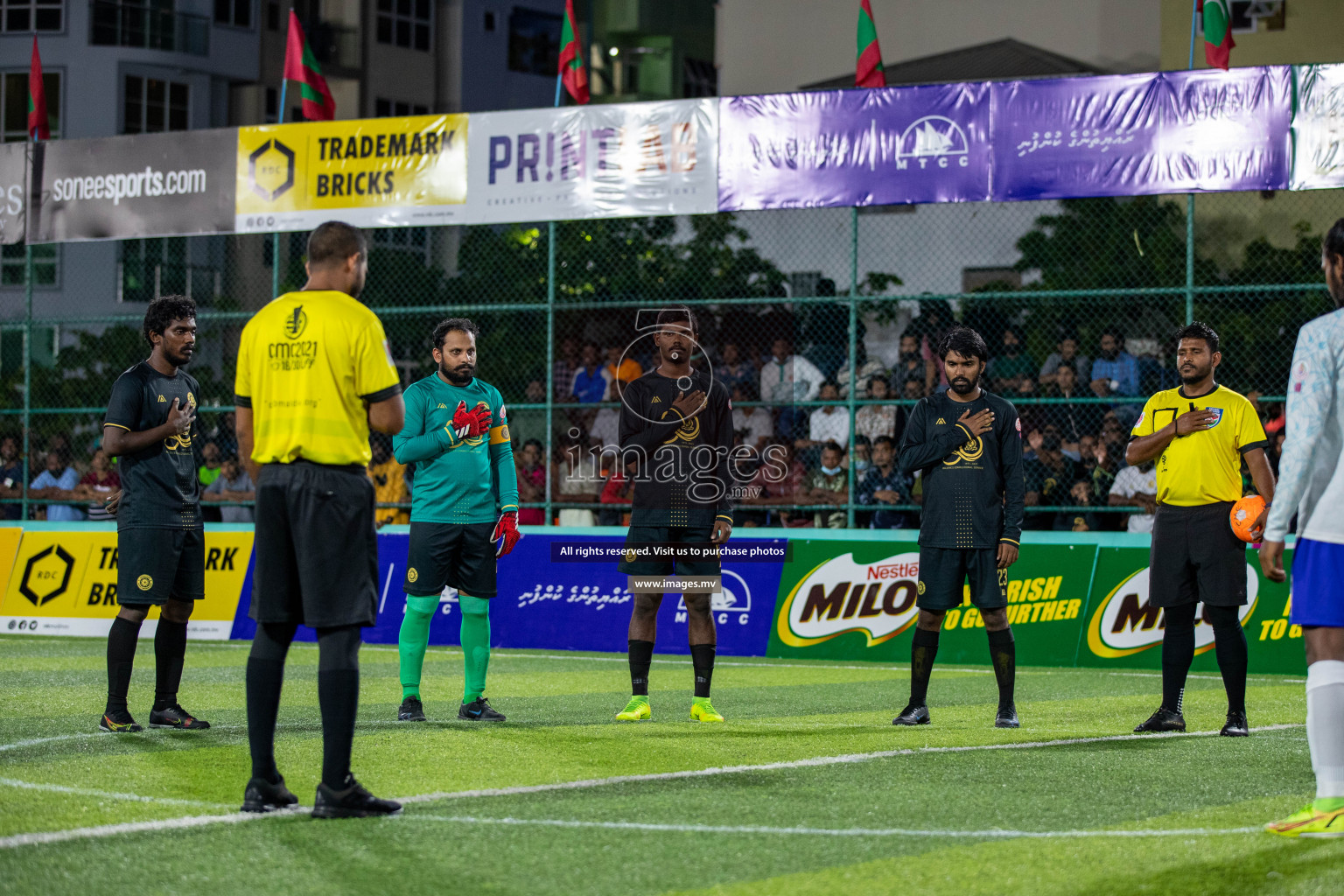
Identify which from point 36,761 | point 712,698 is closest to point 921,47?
point 712,698

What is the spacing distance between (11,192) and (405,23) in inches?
1158

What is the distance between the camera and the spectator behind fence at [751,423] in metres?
14.8

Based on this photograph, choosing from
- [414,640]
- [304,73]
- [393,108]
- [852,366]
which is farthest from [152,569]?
[393,108]

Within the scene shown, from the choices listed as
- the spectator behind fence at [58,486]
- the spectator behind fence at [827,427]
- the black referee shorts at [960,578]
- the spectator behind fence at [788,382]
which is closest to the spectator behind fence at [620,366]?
the spectator behind fence at [788,382]

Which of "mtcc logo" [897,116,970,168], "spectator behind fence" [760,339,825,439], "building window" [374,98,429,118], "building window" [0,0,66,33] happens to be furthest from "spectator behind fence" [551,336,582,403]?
"building window" [0,0,66,33]

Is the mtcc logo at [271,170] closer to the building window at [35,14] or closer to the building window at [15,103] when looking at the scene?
the building window at [15,103]

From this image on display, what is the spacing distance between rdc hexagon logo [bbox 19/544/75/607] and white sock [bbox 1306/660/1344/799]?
12.7 m

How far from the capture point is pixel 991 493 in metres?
8.44

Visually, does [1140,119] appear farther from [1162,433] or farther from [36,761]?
[36,761]

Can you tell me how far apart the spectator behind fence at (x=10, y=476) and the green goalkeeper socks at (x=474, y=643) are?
9792 mm

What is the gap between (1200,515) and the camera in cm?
827

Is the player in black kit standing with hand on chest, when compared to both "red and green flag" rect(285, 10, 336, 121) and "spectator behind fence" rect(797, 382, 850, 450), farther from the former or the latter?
"red and green flag" rect(285, 10, 336, 121)

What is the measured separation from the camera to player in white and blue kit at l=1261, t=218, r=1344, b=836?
5191mm

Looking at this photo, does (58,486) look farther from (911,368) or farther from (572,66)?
(911,368)
